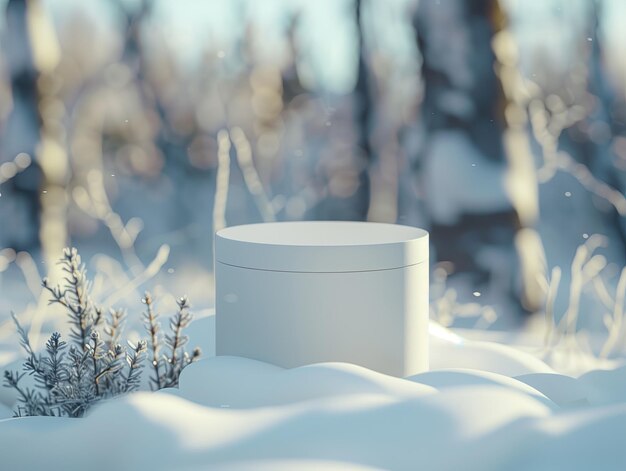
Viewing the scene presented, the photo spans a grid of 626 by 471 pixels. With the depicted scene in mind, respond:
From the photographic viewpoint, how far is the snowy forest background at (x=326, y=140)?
2295mm

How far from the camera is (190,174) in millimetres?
2602

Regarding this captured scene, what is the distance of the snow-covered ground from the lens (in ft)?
3.18

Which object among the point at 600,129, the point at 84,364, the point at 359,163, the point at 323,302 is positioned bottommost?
the point at 84,364

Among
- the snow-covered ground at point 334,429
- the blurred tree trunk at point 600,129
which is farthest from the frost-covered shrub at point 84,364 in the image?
the blurred tree trunk at point 600,129

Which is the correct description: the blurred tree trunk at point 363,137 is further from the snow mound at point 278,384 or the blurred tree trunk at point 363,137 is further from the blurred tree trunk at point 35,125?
the snow mound at point 278,384

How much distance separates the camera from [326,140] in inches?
101

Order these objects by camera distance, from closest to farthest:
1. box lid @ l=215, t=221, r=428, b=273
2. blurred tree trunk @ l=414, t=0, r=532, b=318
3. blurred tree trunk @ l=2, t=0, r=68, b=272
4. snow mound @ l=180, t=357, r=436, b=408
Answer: snow mound @ l=180, t=357, r=436, b=408
box lid @ l=215, t=221, r=428, b=273
blurred tree trunk @ l=414, t=0, r=532, b=318
blurred tree trunk @ l=2, t=0, r=68, b=272

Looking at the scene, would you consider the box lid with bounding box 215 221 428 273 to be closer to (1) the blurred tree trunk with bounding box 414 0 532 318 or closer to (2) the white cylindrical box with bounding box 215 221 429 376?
(2) the white cylindrical box with bounding box 215 221 429 376

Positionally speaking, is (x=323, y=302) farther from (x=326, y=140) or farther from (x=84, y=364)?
(x=326, y=140)

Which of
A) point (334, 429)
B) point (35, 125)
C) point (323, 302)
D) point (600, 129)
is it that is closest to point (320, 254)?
point (323, 302)

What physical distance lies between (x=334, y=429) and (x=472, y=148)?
1.44m

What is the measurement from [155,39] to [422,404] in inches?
74.2

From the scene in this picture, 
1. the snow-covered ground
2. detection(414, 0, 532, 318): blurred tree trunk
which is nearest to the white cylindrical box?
the snow-covered ground

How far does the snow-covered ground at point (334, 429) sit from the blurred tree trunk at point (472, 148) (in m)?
1.11
